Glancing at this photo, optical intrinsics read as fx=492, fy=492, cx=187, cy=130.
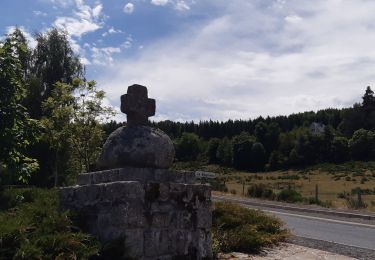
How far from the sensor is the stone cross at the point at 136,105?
21.0 feet

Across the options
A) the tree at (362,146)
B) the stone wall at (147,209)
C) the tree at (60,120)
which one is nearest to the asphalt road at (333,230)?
the stone wall at (147,209)

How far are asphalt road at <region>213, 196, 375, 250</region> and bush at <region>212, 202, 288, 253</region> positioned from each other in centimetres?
260

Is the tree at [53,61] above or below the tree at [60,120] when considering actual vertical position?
above

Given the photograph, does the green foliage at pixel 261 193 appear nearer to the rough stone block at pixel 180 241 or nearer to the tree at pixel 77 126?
the tree at pixel 77 126

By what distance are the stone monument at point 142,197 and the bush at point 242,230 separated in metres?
1.06

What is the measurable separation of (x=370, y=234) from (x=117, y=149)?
10.3 m

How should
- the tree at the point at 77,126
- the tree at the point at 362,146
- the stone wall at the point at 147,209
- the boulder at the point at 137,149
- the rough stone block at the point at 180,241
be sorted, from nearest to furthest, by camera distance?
1. the stone wall at the point at 147,209
2. the rough stone block at the point at 180,241
3. the boulder at the point at 137,149
4. the tree at the point at 77,126
5. the tree at the point at 362,146

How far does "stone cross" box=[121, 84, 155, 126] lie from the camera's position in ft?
21.0

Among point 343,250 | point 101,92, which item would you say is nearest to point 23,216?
point 343,250

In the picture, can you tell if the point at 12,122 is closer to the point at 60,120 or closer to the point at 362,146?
the point at 60,120

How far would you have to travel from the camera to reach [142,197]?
18.1ft

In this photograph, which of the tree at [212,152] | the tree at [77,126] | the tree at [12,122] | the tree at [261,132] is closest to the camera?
the tree at [12,122]

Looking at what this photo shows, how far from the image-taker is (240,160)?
87.7 m

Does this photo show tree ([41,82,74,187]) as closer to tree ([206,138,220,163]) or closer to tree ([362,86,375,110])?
tree ([206,138,220,163])
